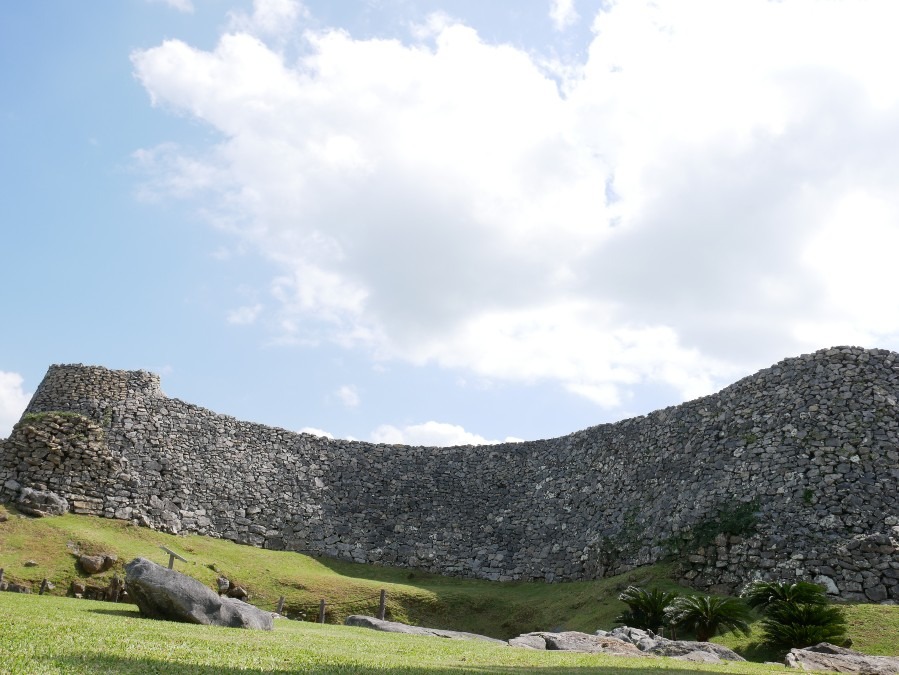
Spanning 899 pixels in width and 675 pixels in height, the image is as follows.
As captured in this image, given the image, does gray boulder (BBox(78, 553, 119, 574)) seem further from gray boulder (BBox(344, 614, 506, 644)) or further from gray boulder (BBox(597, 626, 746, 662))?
gray boulder (BBox(597, 626, 746, 662))

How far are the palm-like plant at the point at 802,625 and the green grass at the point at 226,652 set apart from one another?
16.9 feet

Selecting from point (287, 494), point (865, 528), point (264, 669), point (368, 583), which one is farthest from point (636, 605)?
point (287, 494)

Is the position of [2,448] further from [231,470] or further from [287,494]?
[287,494]

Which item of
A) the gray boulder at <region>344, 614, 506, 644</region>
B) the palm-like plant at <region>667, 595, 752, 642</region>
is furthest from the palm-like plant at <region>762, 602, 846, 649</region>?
the gray boulder at <region>344, 614, 506, 644</region>

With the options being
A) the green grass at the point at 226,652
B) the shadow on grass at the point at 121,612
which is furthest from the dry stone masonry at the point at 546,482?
the shadow on grass at the point at 121,612

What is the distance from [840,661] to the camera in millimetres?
17109

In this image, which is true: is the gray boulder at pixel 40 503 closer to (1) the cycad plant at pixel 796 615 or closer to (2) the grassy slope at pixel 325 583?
(2) the grassy slope at pixel 325 583

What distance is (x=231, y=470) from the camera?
43.2 meters

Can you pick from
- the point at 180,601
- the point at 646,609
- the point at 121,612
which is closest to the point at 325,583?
the point at 646,609

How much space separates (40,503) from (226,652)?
27159mm

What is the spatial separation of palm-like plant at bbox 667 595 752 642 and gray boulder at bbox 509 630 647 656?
389 centimetres

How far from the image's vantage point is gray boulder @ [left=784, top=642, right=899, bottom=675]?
1614cm

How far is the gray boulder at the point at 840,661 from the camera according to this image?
16.1 metres

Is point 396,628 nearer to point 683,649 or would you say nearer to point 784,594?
point 683,649
